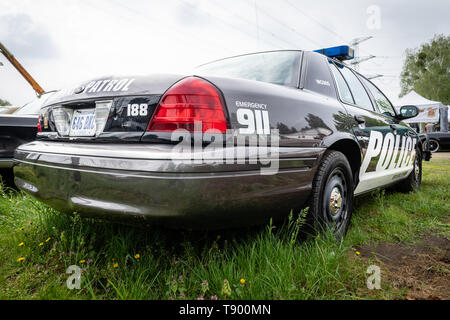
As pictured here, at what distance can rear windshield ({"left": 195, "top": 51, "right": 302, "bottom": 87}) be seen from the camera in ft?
5.85

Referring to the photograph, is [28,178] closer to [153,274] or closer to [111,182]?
[111,182]

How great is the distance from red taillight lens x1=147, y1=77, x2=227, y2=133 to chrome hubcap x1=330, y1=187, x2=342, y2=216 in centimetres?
102

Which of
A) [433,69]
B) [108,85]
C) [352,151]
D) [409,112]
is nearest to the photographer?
[108,85]

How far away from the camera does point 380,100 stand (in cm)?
308

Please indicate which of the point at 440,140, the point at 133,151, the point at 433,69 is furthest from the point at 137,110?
the point at 433,69

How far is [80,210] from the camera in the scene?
124cm

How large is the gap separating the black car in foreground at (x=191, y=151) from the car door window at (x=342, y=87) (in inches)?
14.4

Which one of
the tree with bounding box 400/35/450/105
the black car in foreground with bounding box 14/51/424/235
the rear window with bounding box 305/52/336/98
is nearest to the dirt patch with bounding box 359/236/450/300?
the black car in foreground with bounding box 14/51/424/235

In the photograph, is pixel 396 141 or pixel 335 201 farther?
pixel 396 141

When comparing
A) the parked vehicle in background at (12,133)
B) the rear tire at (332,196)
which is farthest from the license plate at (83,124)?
the parked vehicle in background at (12,133)

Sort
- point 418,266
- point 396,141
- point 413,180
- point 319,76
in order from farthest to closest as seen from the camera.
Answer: point 413,180 → point 396,141 → point 319,76 → point 418,266

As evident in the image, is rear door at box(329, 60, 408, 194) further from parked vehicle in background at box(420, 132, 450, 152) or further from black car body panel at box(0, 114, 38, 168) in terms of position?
parked vehicle in background at box(420, 132, 450, 152)

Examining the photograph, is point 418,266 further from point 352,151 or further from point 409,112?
point 409,112

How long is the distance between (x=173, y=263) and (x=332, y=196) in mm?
1092
